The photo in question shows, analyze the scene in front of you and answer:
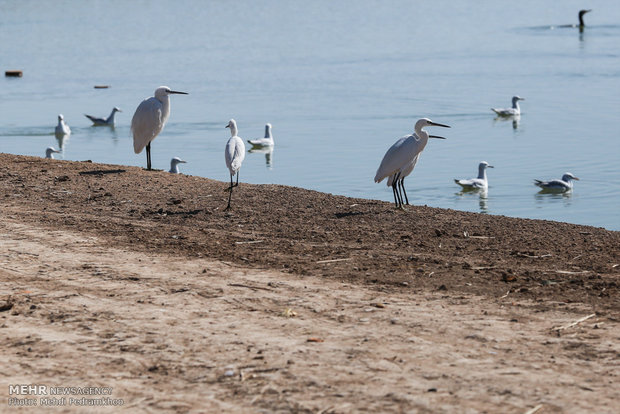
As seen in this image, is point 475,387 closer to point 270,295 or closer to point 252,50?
point 270,295

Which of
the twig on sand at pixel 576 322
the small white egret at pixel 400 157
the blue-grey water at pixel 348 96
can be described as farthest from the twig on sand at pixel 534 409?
the blue-grey water at pixel 348 96

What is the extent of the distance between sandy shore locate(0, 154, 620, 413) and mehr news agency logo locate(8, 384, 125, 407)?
5cm

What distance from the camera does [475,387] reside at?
18.1 feet

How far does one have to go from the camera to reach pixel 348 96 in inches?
1363

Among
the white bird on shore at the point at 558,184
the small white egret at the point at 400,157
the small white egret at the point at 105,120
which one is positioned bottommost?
the white bird on shore at the point at 558,184

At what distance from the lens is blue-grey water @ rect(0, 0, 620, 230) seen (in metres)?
21.6

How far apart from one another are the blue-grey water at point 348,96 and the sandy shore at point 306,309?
27.8 feet

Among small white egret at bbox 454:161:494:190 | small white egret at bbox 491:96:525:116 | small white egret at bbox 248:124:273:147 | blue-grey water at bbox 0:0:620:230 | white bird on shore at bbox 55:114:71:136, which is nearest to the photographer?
small white egret at bbox 454:161:494:190

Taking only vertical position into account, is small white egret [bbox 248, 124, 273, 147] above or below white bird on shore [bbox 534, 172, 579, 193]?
above

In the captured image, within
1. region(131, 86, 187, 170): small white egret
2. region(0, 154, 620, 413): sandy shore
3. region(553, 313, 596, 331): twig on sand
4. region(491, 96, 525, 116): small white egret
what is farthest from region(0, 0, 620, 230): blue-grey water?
region(553, 313, 596, 331): twig on sand

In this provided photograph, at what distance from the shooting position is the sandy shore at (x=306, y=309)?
5578 millimetres

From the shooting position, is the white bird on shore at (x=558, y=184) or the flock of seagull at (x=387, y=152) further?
the white bird on shore at (x=558, y=184)

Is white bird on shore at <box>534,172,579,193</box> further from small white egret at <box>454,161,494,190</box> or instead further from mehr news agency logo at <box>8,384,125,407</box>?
mehr news agency logo at <box>8,384,125,407</box>

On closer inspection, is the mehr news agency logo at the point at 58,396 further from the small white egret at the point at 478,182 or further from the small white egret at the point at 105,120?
the small white egret at the point at 105,120
